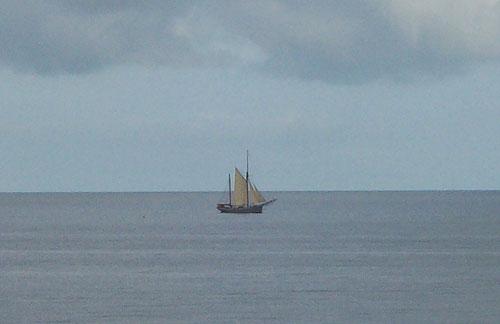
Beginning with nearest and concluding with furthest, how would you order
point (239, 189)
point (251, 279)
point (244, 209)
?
point (251, 279) < point (239, 189) < point (244, 209)

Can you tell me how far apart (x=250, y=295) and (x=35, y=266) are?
24.7 metres

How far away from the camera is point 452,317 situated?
49.9m

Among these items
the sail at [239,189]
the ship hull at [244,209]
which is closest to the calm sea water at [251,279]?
the sail at [239,189]

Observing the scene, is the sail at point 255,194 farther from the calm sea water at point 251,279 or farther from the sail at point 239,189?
the calm sea water at point 251,279

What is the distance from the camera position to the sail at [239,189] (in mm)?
156913

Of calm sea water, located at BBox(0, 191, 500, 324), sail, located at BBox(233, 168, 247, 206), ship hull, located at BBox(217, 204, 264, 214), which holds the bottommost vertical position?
calm sea water, located at BBox(0, 191, 500, 324)

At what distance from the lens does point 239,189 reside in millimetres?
163375

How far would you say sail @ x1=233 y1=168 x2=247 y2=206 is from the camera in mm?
156913

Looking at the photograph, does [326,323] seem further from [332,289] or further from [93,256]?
[93,256]

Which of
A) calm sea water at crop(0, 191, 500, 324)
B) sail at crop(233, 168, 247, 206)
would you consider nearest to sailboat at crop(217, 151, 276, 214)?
sail at crop(233, 168, 247, 206)

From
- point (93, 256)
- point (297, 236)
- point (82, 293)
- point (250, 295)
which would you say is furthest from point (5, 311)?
point (297, 236)

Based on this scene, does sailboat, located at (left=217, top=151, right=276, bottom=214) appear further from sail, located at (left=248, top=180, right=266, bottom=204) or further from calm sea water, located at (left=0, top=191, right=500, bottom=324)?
calm sea water, located at (left=0, top=191, right=500, bottom=324)

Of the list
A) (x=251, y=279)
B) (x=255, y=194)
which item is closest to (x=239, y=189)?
(x=255, y=194)

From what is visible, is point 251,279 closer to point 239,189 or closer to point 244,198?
point 239,189
